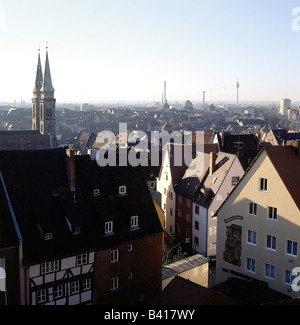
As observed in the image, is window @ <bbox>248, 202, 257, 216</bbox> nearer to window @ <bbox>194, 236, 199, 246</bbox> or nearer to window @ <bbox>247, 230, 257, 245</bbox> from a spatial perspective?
window @ <bbox>247, 230, 257, 245</bbox>

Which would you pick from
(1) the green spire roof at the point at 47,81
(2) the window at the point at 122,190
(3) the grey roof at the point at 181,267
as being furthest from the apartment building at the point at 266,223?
(1) the green spire roof at the point at 47,81

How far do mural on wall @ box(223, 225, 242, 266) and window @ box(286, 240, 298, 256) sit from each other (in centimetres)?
315

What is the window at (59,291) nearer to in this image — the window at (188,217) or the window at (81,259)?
the window at (81,259)

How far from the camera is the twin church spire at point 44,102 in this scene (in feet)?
388

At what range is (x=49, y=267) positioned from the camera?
22.0 metres

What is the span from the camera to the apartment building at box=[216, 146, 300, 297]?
21344mm

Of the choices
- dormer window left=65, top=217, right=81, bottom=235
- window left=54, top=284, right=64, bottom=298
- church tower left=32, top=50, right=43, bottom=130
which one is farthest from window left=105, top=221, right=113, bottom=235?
church tower left=32, top=50, right=43, bottom=130

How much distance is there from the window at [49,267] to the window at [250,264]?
10.8 meters

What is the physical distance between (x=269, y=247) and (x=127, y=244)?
Answer: 850 centimetres

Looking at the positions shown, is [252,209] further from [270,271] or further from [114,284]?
[114,284]

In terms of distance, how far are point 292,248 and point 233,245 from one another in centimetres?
397

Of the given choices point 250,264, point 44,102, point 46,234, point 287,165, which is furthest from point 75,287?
point 44,102
